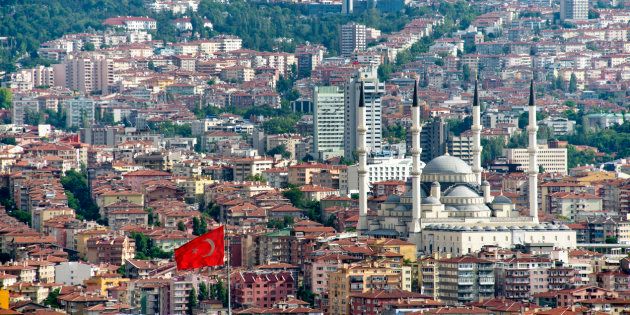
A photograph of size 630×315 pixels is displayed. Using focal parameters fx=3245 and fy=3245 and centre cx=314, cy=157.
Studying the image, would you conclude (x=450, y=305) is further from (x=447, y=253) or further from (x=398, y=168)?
(x=398, y=168)

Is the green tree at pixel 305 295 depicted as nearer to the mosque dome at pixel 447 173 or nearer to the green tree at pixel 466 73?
the mosque dome at pixel 447 173

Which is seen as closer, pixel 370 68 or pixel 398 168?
pixel 398 168

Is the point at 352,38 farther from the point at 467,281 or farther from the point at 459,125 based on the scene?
the point at 467,281

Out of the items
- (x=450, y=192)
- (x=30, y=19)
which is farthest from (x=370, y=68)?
(x=450, y=192)

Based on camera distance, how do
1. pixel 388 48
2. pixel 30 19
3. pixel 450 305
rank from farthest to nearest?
pixel 30 19, pixel 388 48, pixel 450 305

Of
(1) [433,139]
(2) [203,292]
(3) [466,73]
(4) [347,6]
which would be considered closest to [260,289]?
(2) [203,292]

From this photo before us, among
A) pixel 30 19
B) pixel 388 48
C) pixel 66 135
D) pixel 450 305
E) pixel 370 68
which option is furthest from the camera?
pixel 30 19

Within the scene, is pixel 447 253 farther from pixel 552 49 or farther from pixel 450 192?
→ pixel 552 49

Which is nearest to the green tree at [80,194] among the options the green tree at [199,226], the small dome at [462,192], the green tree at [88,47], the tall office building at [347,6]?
the green tree at [199,226]
